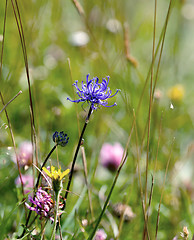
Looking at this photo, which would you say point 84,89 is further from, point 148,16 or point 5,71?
point 148,16

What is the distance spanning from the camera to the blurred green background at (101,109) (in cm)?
69

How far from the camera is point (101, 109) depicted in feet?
2.62

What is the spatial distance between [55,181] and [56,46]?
3.63ft

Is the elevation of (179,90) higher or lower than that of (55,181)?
higher

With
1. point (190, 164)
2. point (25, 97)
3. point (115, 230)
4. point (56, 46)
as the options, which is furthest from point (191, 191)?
point (56, 46)

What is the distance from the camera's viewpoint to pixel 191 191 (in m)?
0.90

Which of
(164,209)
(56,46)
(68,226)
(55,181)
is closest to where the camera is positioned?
(55,181)

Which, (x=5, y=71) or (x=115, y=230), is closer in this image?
(x=115, y=230)

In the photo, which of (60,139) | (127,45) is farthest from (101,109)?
(60,139)

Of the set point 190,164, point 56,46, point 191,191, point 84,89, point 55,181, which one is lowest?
point 55,181

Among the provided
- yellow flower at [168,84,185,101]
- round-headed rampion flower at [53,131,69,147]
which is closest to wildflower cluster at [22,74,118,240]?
round-headed rampion flower at [53,131,69,147]

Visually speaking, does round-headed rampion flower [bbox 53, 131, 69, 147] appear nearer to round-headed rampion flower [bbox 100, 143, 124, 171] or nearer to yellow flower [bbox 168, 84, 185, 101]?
round-headed rampion flower [bbox 100, 143, 124, 171]

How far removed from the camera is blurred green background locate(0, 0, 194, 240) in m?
0.69

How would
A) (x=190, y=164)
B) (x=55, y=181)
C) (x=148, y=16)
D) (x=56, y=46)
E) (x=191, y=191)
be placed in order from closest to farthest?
(x=55, y=181) < (x=191, y=191) < (x=190, y=164) < (x=56, y=46) < (x=148, y=16)
